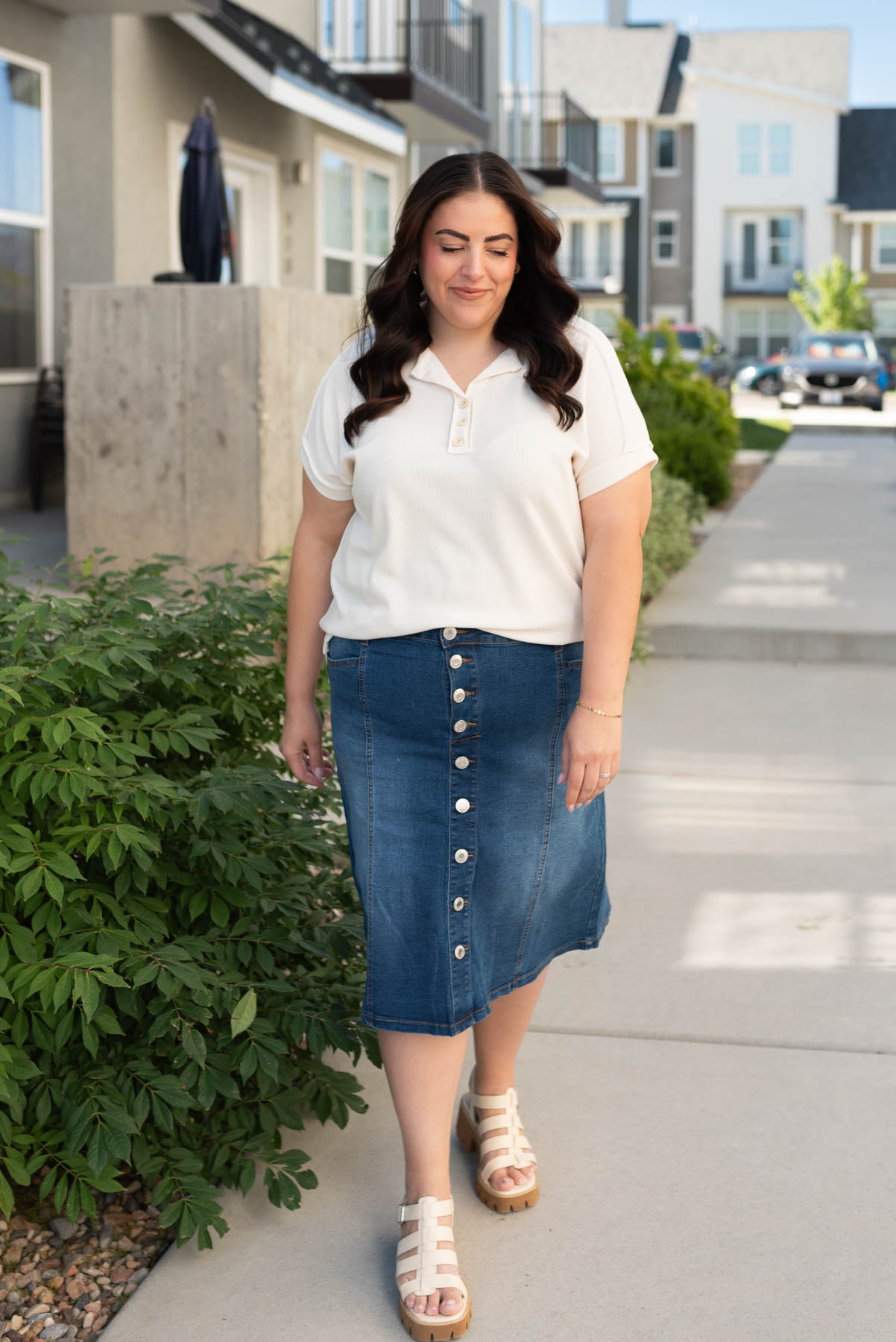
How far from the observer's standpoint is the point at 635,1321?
8.12ft

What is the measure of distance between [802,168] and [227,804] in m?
51.8

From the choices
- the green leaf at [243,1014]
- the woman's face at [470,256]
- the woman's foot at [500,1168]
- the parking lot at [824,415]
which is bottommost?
the woman's foot at [500,1168]

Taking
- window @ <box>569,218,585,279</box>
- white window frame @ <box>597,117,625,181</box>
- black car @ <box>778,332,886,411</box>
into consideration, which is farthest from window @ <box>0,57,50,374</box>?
white window frame @ <box>597,117,625,181</box>

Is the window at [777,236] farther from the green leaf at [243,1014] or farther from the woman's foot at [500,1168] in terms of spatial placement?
the green leaf at [243,1014]

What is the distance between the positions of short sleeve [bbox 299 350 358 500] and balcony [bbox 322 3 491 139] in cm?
1335

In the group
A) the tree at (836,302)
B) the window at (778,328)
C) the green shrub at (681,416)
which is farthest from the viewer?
the window at (778,328)

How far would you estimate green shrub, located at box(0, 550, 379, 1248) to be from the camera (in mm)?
2477

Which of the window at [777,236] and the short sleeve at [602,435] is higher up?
the window at [777,236]

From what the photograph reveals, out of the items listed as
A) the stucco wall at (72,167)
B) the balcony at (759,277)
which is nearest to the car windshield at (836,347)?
the balcony at (759,277)

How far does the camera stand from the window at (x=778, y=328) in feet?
169

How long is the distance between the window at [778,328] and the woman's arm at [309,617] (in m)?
51.0

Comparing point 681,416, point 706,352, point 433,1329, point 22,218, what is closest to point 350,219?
point 681,416

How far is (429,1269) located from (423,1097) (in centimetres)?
27

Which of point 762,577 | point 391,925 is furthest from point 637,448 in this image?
point 762,577
